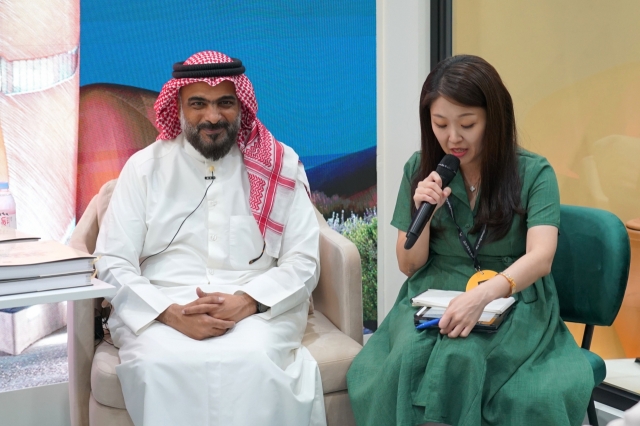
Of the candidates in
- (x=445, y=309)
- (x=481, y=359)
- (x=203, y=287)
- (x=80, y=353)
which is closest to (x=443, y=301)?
(x=445, y=309)

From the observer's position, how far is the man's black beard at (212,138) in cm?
306

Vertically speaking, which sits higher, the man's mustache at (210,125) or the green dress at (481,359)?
the man's mustache at (210,125)

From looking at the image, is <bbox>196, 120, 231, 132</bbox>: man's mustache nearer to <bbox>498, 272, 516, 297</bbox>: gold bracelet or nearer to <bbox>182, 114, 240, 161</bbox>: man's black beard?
<bbox>182, 114, 240, 161</bbox>: man's black beard

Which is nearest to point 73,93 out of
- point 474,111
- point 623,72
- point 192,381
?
point 192,381

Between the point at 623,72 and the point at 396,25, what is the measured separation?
1.41 metres

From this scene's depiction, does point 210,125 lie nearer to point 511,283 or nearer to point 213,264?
point 213,264

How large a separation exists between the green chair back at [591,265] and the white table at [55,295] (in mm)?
1655

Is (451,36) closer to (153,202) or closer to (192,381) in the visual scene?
(153,202)

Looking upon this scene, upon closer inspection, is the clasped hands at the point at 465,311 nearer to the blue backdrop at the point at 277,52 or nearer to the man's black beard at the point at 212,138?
the man's black beard at the point at 212,138

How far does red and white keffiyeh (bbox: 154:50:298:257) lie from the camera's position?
303 centimetres

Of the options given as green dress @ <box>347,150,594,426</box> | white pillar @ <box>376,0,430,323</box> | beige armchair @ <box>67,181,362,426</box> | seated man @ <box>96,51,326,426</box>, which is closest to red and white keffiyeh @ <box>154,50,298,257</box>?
seated man @ <box>96,51,326,426</box>

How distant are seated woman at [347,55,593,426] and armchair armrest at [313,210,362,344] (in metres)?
0.24

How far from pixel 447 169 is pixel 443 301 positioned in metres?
0.44

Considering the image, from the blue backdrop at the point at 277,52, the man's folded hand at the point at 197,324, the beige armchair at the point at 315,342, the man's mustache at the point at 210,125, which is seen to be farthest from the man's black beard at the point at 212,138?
the blue backdrop at the point at 277,52
